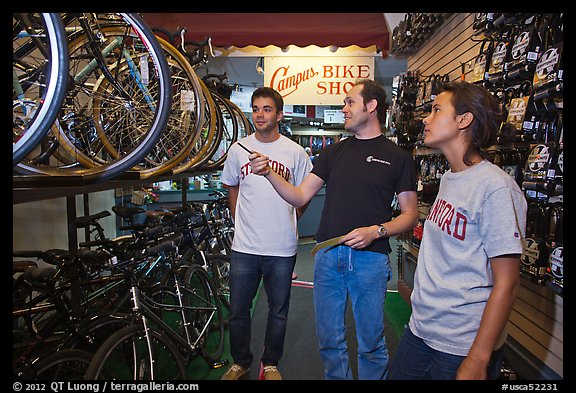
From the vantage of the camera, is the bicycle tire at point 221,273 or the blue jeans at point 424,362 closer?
the blue jeans at point 424,362

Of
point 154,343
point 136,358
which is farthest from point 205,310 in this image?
point 136,358

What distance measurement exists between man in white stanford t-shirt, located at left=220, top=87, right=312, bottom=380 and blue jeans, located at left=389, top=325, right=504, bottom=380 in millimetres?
1101

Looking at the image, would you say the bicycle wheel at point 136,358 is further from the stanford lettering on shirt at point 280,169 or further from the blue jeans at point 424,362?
the blue jeans at point 424,362

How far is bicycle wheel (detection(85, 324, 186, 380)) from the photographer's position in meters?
1.83

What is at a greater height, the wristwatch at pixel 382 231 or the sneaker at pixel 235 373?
the wristwatch at pixel 382 231

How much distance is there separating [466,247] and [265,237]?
1.38m

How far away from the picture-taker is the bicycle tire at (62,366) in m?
1.74

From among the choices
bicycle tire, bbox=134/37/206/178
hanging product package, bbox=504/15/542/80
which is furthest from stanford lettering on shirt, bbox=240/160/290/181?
hanging product package, bbox=504/15/542/80

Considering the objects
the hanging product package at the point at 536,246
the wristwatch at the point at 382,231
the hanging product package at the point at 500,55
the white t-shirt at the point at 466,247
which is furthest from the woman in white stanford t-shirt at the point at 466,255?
the hanging product package at the point at 500,55

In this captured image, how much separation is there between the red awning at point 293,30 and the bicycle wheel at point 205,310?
8.57ft

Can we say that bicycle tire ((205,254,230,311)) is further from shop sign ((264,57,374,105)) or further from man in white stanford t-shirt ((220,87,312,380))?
shop sign ((264,57,374,105))

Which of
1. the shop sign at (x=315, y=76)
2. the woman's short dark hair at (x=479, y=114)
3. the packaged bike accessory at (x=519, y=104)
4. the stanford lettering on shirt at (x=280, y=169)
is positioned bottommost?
the stanford lettering on shirt at (x=280, y=169)

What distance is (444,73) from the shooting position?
3715 millimetres
